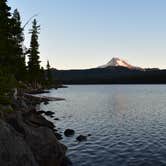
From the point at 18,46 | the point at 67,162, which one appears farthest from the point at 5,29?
the point at 67,162

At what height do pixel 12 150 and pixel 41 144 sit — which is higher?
pixel 12 150

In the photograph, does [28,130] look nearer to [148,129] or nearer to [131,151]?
[131,151]

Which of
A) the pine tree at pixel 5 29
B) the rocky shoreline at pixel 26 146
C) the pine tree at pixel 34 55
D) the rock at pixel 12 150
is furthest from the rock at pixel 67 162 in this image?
the pine tree at pixel 34 55

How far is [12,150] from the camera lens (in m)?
14.4

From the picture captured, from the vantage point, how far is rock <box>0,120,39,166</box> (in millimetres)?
13829

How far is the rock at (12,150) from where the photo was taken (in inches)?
544

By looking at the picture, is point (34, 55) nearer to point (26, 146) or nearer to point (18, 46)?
point (18, 46)

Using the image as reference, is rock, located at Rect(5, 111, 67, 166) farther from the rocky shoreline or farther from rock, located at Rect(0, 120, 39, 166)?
rock, located at Rect(0, 120, 39, 166)

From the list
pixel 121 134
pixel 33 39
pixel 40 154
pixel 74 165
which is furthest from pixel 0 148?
pixel 33 39

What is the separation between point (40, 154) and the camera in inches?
745

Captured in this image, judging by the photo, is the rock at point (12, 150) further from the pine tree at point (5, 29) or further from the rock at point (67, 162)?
the pine tree at point (5, 29)

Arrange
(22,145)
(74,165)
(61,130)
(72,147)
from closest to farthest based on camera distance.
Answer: (22,145), (74,165), (72,147), (61,130)

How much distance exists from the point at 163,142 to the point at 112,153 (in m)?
6.92

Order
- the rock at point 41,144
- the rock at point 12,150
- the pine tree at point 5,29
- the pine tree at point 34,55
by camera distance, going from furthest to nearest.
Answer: the pine tree at point 34,55
the pine tree at point 5,29
the rock at point 41,144
the rock at point 12,150
